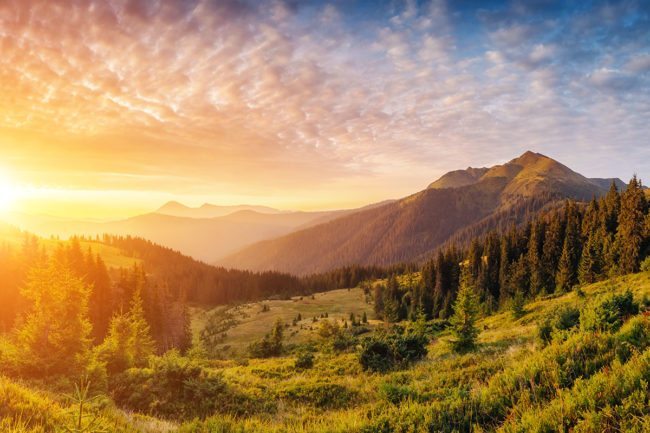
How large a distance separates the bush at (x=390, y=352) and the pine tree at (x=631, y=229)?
4868 cm

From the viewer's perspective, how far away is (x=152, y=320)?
61125mm

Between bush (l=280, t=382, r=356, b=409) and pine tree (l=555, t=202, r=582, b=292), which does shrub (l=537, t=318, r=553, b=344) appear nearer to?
bush (l=280, t=382, r=356, b=409)

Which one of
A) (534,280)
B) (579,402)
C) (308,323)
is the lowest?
(308,323)

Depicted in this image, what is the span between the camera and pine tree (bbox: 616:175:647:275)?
49.7 metres

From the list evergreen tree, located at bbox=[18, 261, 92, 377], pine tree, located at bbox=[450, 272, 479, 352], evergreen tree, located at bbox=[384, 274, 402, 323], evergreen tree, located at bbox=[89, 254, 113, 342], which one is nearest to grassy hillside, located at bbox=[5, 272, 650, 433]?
evergreen tree, located at bbox=[18, 261, 92, 377]

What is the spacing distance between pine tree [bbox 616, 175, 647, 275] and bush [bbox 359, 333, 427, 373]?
48679mm

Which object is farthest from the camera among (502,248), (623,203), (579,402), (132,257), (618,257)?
(132,257)

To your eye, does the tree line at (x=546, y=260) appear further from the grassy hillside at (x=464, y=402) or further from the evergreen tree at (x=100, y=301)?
the evergreen tree at (x=100, y=301)

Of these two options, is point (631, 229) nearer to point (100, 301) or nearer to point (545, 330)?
point (545, 330)

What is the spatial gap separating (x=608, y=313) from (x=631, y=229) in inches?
2225

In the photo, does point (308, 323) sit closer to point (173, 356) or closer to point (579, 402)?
point (173, 356)

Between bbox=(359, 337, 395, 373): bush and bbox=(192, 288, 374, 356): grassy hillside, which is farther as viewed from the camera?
bbox=(192, 288, 374, 356): grassy hillside

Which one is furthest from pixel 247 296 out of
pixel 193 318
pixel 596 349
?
pixel 596 349

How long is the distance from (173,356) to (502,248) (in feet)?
268
